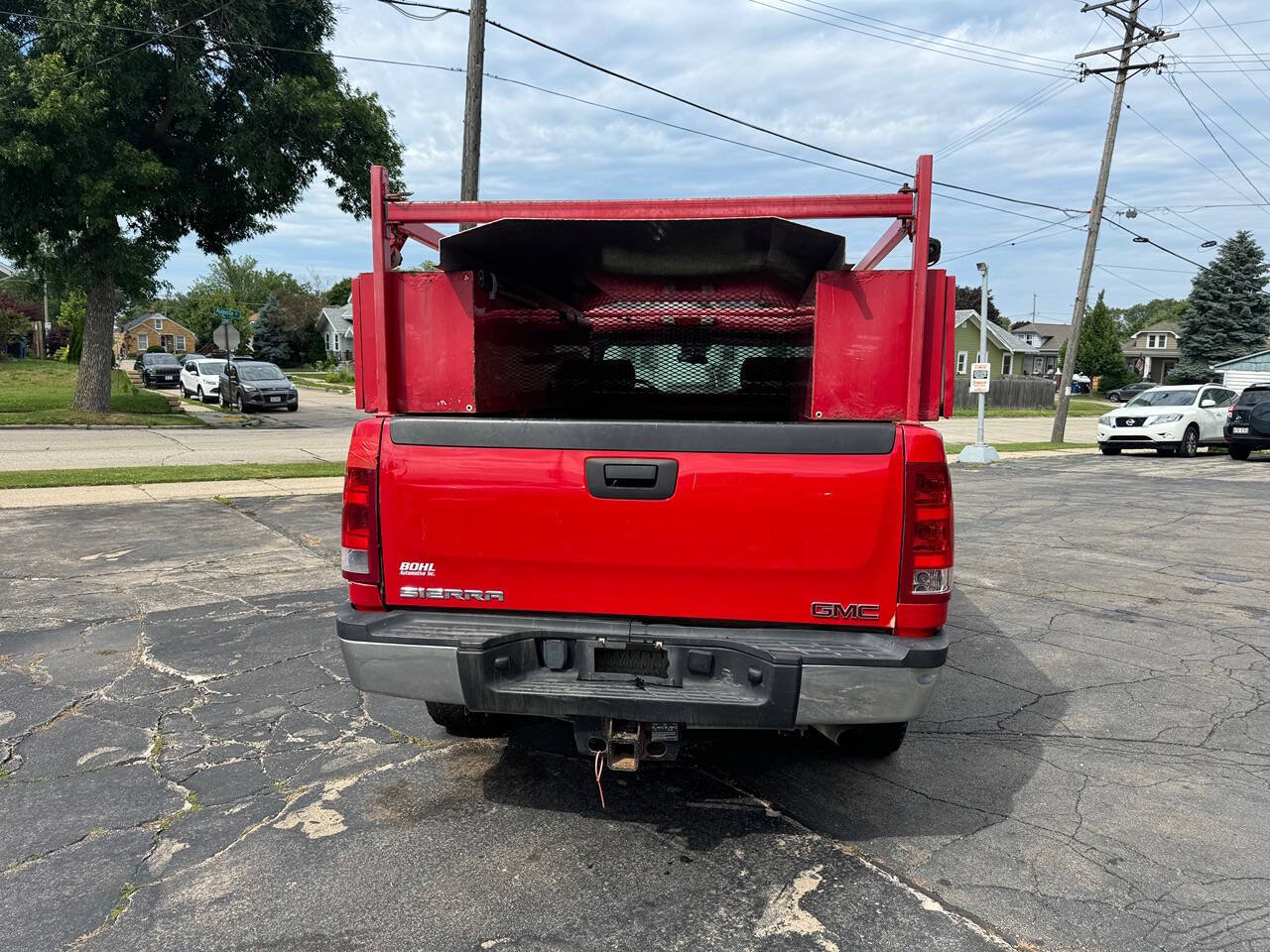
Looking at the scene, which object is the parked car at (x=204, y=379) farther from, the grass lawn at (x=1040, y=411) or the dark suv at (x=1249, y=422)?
the grass lawn at (x=1040, y=411)

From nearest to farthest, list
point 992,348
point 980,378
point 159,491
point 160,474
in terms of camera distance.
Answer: point 159,491, point 160,474, point 980,378, point 992,348

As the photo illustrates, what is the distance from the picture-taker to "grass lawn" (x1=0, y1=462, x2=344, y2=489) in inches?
460

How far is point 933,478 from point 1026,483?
13170 millimetres

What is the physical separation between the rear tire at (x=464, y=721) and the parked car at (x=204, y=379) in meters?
28.9

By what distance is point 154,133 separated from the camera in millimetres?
19156

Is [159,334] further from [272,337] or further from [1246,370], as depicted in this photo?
[1246,370]

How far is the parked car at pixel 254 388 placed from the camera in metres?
27.2

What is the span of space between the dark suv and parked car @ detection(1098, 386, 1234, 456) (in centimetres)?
87

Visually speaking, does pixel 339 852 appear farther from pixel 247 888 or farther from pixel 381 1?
pixel 381 1

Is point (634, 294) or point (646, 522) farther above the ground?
point (634, 294)

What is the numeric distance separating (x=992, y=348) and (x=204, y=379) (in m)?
53.1

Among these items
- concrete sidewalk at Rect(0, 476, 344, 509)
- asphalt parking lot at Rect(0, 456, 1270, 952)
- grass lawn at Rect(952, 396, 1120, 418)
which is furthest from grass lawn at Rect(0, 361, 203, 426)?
grass lawn at Rect(952, 396, 1120, 418)

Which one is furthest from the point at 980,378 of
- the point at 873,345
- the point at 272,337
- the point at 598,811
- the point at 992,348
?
the point at 272,337

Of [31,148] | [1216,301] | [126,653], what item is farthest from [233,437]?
[1216,301]
